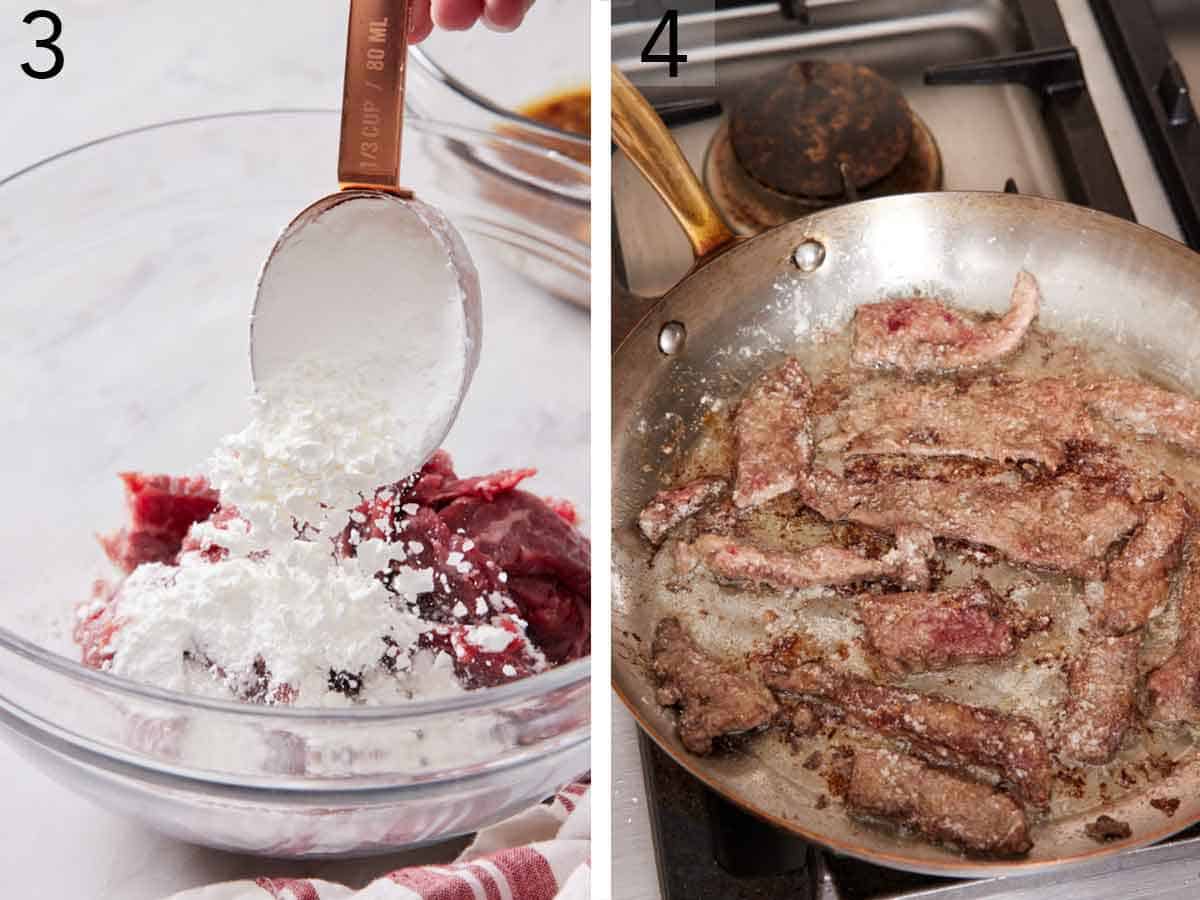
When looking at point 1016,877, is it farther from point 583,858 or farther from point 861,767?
point 583,858

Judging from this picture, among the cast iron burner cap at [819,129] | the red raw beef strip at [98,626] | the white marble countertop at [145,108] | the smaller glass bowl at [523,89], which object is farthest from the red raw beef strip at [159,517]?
the cast iron burner cap at [819,129]

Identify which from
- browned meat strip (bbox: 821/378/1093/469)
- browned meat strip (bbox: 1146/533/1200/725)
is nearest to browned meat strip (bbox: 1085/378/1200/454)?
browned meat strip (bbox: 821/378/1093/469)

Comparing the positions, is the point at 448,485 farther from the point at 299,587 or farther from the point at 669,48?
the point at 669,48

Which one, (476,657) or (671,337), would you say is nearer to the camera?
(476,657)

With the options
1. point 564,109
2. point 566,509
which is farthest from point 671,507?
point 564,109

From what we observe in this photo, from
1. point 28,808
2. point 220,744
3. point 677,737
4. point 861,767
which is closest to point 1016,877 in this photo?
point 861,767
